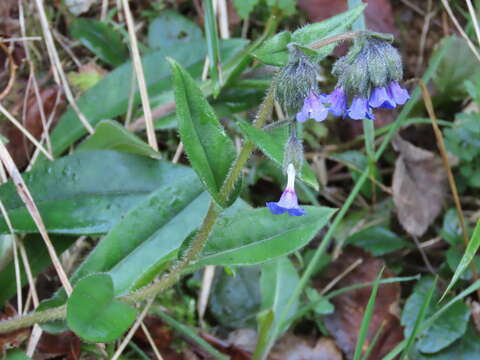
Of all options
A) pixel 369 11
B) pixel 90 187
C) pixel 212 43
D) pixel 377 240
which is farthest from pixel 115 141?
pixel 369 11

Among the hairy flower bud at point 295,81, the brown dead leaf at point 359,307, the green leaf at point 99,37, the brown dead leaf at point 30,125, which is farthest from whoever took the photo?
the green leaf at point 99,37

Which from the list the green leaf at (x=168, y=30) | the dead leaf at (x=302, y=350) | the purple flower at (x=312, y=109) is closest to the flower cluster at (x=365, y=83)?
the purple flower at (x=312, y=109)

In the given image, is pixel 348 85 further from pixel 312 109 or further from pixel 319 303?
pixel 319 303

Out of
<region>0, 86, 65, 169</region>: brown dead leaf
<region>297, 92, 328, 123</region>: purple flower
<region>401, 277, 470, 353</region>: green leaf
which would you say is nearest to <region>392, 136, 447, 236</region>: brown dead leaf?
<region>401, 277, 470, 353</region>: green leaf

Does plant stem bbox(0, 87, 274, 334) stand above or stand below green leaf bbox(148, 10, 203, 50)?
below

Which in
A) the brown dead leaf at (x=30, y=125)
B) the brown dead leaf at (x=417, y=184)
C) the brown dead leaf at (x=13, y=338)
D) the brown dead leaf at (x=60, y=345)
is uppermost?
the brown dead leaf at (x=30, y=125)

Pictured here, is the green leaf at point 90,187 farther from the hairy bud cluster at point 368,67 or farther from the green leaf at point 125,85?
the hairy bud cluster at point 368,67

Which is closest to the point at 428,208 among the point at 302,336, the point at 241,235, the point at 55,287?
the point at 302,336

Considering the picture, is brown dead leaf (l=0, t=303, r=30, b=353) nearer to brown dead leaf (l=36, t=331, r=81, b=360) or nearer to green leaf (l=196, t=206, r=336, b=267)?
brown dead leaf (l=36, t=331, r=81, b=360)
